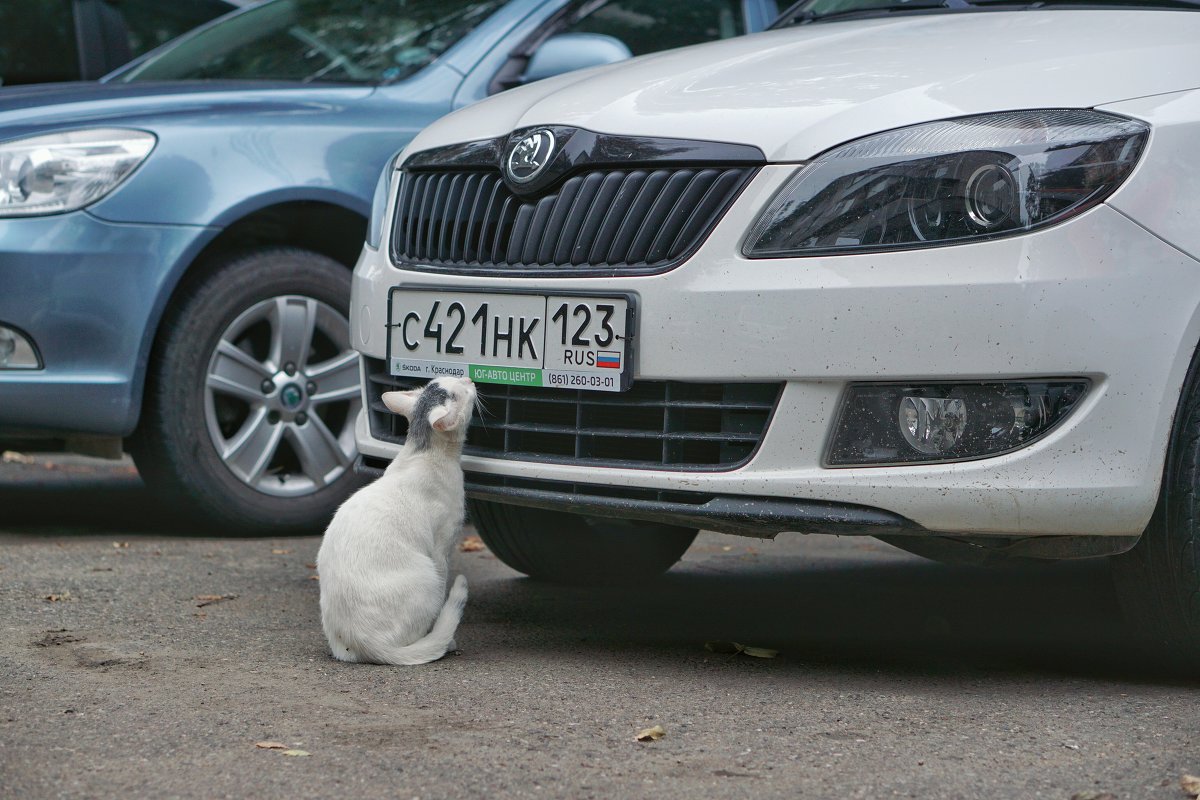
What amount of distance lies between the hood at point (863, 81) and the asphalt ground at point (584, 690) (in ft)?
3.64

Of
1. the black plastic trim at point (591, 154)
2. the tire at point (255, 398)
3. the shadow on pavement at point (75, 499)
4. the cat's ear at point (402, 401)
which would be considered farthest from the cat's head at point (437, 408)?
the shadow on pavement at point (75, 499)

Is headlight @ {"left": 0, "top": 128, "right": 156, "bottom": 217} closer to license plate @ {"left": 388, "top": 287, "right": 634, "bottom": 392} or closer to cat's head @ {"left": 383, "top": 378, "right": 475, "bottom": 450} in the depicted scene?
license plate @ {"left": 388, "top": 287, "right": 634, "bottom": 392}

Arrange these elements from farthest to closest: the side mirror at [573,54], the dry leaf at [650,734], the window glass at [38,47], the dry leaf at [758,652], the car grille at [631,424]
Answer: the window glass at [38,47] → the side mirror at [573,54] → the dry leaf at [758,652] → the car grille at [631,424] → the dry leaf at [650,734]

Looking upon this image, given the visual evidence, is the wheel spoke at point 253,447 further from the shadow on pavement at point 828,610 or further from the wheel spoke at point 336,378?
the shadow on pavement at point 828,610

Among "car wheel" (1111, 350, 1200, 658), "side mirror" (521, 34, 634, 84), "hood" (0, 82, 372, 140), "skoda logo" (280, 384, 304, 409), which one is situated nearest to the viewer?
"car wheel" (1111, 350, 1200, 658)

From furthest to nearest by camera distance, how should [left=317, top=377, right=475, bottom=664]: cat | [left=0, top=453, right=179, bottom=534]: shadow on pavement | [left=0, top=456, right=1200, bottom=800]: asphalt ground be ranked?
[left=0, top=453, right=179, bottom=534]: shadow on pavement → [left=317, top=377, right=475, bottom=664]: cat → [left=0, top=456, right=1200, bottom=800]: asphalt ground

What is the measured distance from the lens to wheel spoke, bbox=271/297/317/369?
5152 millimetres

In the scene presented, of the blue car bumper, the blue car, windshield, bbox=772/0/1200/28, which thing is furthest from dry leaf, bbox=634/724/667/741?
the blue car bumper

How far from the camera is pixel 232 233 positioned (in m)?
5.13

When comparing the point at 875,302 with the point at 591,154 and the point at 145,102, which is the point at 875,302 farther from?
the point at 145,102

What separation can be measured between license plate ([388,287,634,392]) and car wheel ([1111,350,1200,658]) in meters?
1.06

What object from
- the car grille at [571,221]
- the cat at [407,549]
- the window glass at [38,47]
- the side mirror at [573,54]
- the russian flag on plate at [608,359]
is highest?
the window glass at [38,47]

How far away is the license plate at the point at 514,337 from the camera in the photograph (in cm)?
338

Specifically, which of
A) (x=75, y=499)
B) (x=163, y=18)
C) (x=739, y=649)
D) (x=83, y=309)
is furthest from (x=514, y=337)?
(x=163, y=18)
